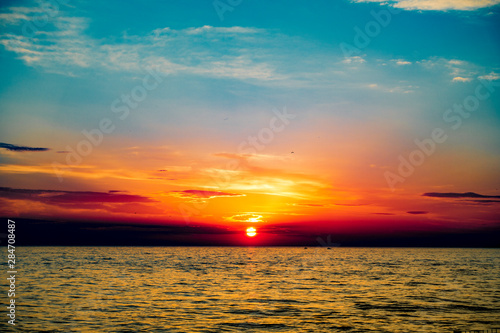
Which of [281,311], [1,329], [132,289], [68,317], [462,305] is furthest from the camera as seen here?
[132,289]

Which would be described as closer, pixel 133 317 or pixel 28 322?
pixel 28 322

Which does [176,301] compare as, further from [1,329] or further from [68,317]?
[1,329]

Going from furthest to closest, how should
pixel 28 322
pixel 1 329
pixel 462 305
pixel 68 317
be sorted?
pixel 462 305
pixel 68 317
pixel 28 322
pixel 1 329

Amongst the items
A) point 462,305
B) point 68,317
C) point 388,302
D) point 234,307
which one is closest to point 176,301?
point 234,307

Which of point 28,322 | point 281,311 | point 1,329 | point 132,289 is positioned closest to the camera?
point 1,329

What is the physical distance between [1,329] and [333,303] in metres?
35.0

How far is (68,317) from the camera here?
132 ft

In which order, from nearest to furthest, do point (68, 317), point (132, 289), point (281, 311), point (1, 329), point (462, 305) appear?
point (1, 329) < point (68, 317) < point (281, 311) < point (462, 305) < point (132, 289)

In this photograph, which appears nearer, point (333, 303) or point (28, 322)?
point (28, 322)

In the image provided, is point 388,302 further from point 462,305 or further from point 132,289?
point 132,289

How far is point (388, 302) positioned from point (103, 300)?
35540mm

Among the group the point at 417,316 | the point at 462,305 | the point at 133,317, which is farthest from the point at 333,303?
the point at 133,317

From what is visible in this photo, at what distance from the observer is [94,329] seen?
117 ft

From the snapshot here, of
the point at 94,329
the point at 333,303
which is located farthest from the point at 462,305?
the point at 94,329
